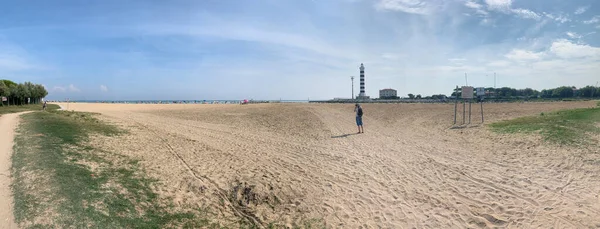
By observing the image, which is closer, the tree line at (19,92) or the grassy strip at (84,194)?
the grassy strip at (84,194)

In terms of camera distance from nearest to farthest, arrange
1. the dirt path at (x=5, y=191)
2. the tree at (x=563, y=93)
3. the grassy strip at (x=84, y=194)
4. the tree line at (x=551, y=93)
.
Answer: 1. the dirt path at (x=5, y=191)
2. the grassy strip at (x=84, y=194)
3. the tree line at (x=551, y=93)
4. the tree at (x=563, y=93)

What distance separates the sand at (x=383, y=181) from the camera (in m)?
6.96

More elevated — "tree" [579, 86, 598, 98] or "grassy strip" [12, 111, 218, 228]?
"tree" [579, 86, 598, 98]

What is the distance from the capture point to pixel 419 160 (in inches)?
469

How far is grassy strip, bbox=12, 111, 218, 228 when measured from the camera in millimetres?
5754

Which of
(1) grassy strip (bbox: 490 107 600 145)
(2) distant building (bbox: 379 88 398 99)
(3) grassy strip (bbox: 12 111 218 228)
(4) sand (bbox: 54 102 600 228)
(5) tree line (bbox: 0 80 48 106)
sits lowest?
(4) sand (bbox: 54 102 600 228)

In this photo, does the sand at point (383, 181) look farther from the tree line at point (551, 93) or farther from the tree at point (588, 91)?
the tree at point (588, 91)

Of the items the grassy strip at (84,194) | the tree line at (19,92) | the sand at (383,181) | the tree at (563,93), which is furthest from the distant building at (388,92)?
the grassy strip at (84,194)

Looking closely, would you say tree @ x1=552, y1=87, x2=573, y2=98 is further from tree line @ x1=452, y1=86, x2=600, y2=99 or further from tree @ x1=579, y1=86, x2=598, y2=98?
tree @ x1=579, y1=86, x2=598, y2=98

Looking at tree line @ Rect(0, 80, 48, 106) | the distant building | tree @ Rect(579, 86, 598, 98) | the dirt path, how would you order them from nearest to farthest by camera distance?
the dirt path → tree line @ Rect(0, 80, 48, 106) → tree @ Rect(579, 86, 598, 98) → the distant building

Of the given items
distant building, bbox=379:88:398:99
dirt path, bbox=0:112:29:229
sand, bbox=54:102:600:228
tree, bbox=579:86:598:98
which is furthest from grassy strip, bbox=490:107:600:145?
distant building, bbox=379:88:398:99

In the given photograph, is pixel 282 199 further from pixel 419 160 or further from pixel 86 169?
pixel 419 160

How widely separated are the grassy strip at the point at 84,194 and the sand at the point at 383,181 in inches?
25.7

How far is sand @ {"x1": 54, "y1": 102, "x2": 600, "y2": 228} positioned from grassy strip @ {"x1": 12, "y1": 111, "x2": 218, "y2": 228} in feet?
2.14
